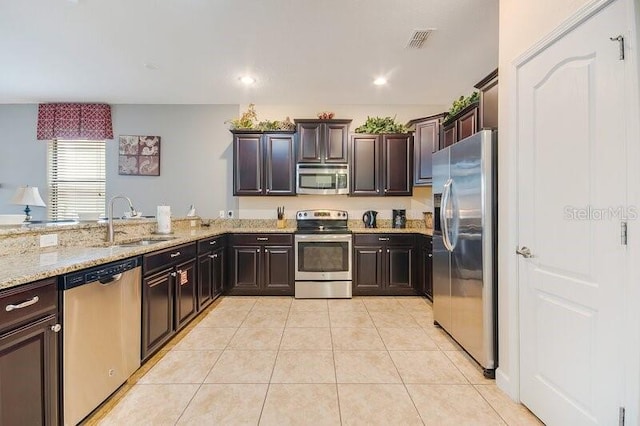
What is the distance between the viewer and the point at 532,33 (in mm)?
1765

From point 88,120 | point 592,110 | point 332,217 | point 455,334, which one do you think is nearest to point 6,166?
point 88,120

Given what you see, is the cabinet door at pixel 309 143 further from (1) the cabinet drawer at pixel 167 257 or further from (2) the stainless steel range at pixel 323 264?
(1) the cabinet drawer at pixel 167 257

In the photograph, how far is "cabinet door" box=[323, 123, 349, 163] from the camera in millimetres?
4277

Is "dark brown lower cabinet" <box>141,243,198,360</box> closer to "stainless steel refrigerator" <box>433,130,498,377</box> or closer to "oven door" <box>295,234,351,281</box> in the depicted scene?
"oven door" <box>295,234,351,281</box>

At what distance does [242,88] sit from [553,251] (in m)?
3.87

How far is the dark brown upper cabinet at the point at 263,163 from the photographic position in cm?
429

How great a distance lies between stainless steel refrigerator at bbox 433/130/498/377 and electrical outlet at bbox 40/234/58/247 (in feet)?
10.3

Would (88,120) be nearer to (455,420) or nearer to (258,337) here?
(258,337)

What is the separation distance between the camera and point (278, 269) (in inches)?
160

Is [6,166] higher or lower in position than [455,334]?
higher

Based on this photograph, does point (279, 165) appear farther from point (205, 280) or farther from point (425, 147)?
→ point (425, 147)

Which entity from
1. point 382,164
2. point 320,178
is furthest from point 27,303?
point 382,164

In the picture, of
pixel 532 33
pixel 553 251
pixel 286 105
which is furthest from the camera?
pixel 286 105

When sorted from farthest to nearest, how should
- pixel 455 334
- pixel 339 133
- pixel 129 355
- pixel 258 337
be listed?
pixel 339 133, pixel 258 337, pixel 455 334, pixel 129 355
